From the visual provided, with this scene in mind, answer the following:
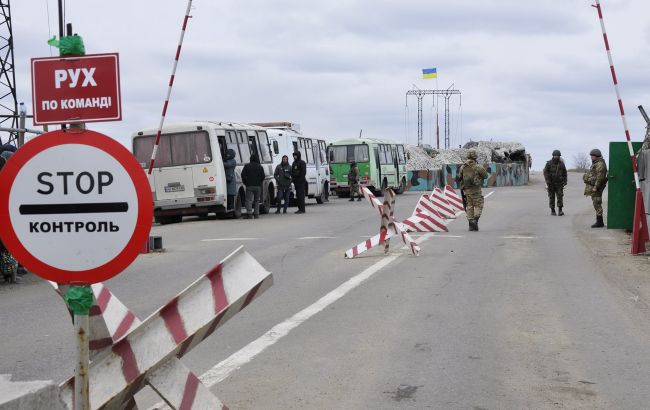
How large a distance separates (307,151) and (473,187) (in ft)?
56.1

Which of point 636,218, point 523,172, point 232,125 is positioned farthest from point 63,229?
point 523,172

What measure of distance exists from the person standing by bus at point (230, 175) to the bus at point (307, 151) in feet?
19.8

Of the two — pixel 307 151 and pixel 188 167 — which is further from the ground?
pixel 307 151

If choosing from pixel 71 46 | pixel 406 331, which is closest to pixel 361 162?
pixel 406 331

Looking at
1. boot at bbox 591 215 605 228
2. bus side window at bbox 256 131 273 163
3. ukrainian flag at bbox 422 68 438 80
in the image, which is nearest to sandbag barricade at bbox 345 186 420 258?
boot at bbox 591 215 605 228

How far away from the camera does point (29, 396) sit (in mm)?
3559

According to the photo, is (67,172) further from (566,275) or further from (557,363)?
(566,275)

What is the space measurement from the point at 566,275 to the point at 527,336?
4863mm

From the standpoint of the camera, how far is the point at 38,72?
4.12m

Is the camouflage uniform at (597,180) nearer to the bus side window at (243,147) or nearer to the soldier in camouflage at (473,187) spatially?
the soldier in camouflage at (473,187)

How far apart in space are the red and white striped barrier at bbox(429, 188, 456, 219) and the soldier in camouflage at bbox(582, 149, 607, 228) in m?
3.31

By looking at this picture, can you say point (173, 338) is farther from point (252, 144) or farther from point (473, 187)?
point (252, 144)

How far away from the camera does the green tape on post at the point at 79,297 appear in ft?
13.2

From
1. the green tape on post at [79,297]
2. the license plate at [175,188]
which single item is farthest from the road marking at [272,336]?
the license plate at [175,188]
